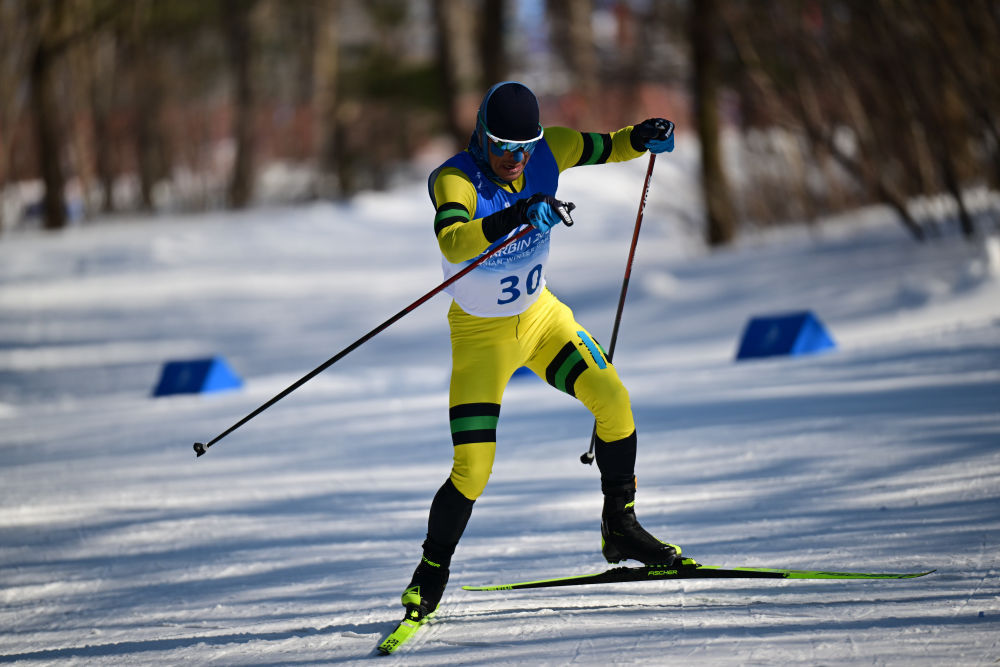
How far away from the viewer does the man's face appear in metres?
3.52

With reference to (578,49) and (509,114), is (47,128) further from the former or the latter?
(509,114)

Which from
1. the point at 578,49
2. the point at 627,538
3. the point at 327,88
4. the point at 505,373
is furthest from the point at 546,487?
the point at 327,88

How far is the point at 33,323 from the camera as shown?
1331 centimetres

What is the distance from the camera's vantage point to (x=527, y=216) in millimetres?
3186

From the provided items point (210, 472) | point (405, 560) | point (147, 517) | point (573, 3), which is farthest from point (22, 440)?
point (573, 3)

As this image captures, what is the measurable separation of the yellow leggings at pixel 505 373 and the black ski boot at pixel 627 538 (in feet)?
0.67

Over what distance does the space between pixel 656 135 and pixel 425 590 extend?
174 cm

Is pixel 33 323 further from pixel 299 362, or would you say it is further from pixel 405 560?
pixel 405 560

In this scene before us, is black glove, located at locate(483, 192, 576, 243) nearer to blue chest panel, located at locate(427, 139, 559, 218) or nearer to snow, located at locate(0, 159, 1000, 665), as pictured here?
blue chest panel, located at locate(427, 139, 559, 218)

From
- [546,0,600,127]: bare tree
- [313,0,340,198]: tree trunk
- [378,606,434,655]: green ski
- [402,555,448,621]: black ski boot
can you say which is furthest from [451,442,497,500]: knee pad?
[313,0,340,198]: tree trunk

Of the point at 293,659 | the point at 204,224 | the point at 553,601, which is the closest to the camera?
the point at 293,659

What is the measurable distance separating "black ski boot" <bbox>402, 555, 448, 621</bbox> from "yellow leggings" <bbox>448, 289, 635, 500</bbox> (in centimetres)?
26

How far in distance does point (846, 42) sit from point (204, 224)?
1188cm

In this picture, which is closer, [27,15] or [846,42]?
[846,42]
